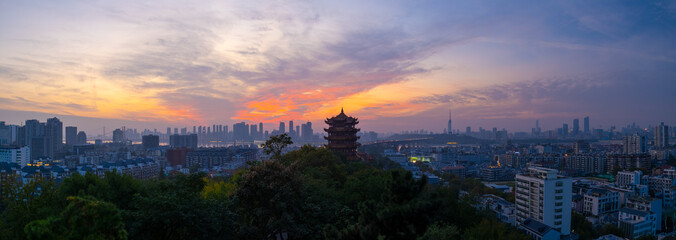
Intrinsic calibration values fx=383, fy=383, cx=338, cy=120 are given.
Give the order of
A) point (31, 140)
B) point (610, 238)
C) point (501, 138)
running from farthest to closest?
point (501, 138) → point (31, 140) → point (610, 238)

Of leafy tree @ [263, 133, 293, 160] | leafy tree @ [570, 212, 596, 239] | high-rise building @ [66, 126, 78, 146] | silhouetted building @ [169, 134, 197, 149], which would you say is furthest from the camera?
high-rise building @ [66, 126, 78, 146]

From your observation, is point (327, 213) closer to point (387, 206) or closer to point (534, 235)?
point (387, 206)

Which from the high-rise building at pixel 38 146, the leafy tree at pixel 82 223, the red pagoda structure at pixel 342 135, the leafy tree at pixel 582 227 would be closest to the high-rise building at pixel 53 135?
the high-rise building at pixel 38 146

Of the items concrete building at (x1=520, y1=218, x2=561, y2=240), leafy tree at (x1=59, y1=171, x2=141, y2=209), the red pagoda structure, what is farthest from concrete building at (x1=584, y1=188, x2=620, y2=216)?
leafy tree at (x1=59, y1=171, x2=141, y2=209)

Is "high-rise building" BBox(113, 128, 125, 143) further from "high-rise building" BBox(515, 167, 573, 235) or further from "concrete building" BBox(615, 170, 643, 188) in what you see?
"concrete building" BBox(615, 170, 643, 188)

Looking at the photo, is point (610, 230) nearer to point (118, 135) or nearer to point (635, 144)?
point (635, 144)

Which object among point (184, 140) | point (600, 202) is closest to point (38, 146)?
point (184, 140)

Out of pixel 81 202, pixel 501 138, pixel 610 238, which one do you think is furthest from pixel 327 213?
pixel 501 138
